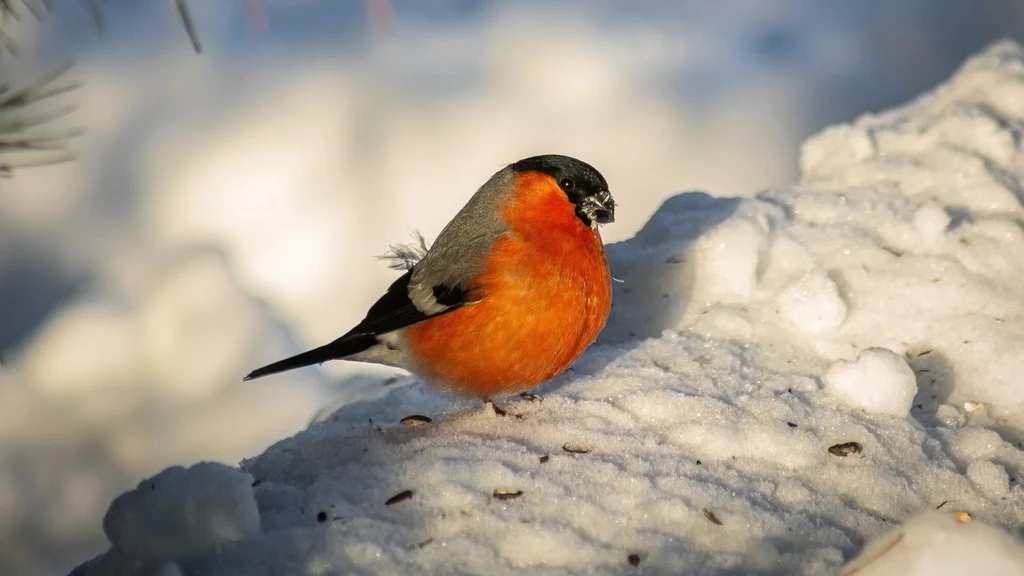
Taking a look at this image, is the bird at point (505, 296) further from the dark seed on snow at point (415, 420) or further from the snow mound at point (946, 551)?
the snow mound at point (946, 551)

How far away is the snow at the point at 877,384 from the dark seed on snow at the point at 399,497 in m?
1.48

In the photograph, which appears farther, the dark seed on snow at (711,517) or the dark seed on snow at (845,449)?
the dark seed on snow at (845,449)

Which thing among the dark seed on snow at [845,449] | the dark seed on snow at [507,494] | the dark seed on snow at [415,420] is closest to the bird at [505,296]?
the dark seed on snow at [415,420]

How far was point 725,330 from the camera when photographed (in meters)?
3.59

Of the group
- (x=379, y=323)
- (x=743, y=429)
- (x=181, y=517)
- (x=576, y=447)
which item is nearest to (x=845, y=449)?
(x=743, y=429)

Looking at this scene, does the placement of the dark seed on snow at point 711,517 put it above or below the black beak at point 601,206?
below

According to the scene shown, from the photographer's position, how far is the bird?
288 centimetres

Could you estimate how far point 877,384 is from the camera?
2996mm

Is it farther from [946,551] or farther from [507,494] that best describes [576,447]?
[946,551]

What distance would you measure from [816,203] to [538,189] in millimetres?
1639

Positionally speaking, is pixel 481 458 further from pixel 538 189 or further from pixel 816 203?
pixel 816 203

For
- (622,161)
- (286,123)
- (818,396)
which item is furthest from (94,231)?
(818,396)

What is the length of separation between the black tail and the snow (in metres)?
1.56

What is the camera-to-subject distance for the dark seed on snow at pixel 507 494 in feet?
8.11
